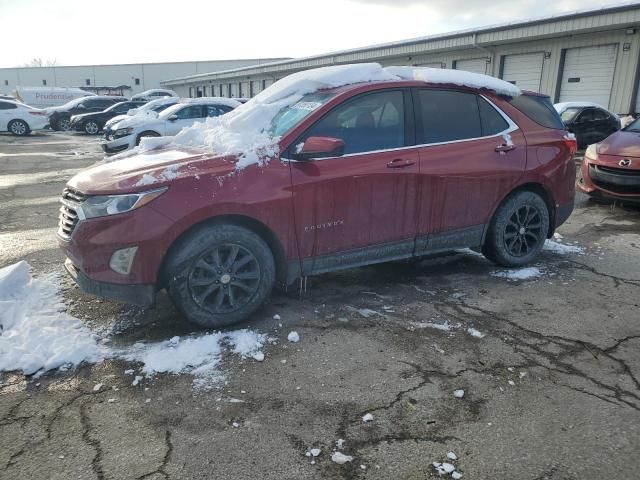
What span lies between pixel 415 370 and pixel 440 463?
2.88 feet

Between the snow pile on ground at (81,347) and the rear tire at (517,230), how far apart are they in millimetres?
2644

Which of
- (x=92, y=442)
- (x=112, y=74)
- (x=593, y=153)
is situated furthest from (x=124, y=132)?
(x=112, y=74)

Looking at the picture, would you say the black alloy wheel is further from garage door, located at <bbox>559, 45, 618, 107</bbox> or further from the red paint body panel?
garage door, located at <bbox>559, 45, 618, 107</bbox>

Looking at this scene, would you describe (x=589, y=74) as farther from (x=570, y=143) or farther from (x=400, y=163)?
(x=400, y=163)

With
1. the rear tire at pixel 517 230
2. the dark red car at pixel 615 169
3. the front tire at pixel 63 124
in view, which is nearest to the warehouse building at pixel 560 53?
the dark red car at pixel 615 169

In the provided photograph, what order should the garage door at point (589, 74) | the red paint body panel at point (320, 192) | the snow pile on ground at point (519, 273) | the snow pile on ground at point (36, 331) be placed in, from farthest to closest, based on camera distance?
the garage door at point (589, 74), the snow pile on ground at point (519, 273), the red paint body panel at point (320, 192), the snow pile on ground at point (36, 331)

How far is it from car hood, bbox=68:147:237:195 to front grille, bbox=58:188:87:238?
0.05 meters

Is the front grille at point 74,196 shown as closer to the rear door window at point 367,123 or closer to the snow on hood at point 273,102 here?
the snow on hood at point 273,102

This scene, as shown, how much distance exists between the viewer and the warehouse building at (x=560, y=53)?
646 inches

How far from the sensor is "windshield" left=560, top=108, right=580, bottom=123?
14.5 metres

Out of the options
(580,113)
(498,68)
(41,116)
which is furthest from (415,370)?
(41,116)

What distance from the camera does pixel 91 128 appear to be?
24.1 m

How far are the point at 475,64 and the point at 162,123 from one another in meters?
13.9

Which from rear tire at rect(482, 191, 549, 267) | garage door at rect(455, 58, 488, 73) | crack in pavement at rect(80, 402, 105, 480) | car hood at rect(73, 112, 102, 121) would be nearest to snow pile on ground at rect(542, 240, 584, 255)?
rear tire at rect(482, 191, 549, 267)
